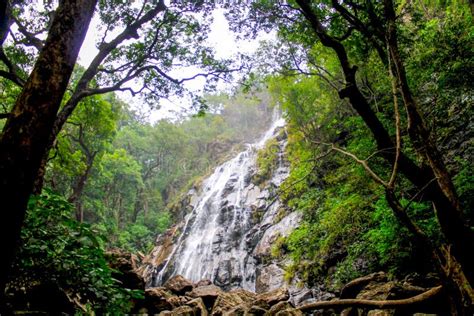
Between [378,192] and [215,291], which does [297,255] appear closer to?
[215,291]

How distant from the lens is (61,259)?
3098 millimetres

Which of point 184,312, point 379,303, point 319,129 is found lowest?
point 184,312

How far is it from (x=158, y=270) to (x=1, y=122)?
45.7 feet

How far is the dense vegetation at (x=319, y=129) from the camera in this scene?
8.32 ft

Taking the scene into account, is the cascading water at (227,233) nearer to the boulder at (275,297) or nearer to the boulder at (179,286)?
the boulder at (179,286)

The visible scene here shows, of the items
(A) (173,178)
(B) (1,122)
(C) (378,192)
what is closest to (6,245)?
(C) (378,192)

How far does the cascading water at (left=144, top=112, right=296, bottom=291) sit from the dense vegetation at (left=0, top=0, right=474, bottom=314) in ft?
6.00

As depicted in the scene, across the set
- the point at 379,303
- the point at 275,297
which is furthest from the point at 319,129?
the point at 379,303

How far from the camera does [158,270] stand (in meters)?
18.2

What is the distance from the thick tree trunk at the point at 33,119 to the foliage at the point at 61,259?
1.07 metres

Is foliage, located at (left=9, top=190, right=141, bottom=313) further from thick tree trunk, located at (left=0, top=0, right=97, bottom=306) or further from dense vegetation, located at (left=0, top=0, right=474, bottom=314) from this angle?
thick tree trunk, located at (left=0, top=0, right=97, bottom=306)

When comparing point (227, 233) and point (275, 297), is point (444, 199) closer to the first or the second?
point (275, 297)

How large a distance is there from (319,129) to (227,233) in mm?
8161

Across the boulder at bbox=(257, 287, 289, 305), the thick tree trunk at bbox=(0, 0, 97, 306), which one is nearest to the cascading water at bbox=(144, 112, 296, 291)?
the boulder at bbox=(257, 287, 289, 305)
